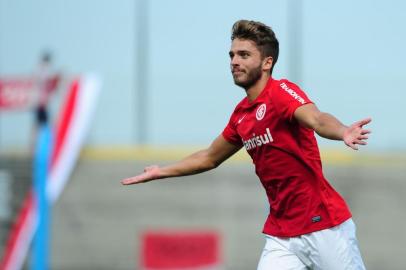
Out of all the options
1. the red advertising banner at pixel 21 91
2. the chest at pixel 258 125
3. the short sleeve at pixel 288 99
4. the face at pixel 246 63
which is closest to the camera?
the short sleeve at pixel 288 99

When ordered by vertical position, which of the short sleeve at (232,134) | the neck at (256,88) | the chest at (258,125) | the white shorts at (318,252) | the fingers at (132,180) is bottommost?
the white shorts at (318,252)

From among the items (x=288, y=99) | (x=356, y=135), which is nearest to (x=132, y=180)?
(x=288, y=99)

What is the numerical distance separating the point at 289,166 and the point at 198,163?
3.08 feet

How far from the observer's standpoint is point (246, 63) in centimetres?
623

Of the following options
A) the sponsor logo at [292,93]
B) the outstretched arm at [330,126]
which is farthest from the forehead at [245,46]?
the outstretched arm at [330,126]

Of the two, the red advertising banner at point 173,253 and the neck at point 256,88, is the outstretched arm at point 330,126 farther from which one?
the red advertising banner at point 173,253

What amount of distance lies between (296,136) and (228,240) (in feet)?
30.7

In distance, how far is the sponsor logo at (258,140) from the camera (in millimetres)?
6125

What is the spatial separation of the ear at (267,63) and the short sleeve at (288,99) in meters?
0.23

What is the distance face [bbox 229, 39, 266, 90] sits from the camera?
6.21 m

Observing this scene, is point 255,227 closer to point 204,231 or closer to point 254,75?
point 204,231

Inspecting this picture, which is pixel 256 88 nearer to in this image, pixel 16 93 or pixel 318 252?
pixel 318 252

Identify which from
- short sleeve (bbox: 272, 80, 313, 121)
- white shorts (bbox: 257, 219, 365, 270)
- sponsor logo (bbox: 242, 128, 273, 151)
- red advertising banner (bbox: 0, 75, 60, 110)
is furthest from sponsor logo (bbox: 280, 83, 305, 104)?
red advertising banner (bbox: 0, 75, 60, 110)

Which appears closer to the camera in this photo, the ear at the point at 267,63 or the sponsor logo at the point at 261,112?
the sponsor logo at the point at 261,112
